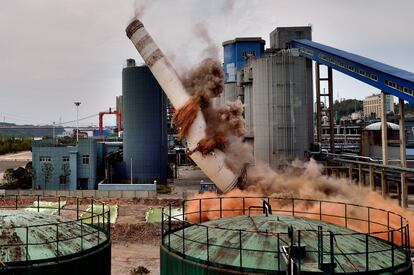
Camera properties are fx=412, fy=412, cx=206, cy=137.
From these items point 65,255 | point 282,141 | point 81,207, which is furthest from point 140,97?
point 65,255

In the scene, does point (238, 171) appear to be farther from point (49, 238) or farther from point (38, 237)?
point (38, 237)

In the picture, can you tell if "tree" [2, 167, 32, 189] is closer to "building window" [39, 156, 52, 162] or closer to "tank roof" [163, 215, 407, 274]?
"building window" [39, 156, 52, 162]

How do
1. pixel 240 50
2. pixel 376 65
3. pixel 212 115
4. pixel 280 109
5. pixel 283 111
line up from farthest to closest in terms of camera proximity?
1. pixel 240 50
2. pixel 280 109
3. pixel 283 111
4. pixel 376 65
5. pixel 212 115

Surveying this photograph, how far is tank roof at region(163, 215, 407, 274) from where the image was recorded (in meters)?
13.1

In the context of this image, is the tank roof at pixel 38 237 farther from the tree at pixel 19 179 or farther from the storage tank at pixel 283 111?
the tree at pixel 19 179

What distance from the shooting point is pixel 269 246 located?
46.1 ft

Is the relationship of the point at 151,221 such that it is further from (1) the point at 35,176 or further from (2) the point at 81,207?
(1) the point at 35,176

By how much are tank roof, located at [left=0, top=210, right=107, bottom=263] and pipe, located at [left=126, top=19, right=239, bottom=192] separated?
887 inches

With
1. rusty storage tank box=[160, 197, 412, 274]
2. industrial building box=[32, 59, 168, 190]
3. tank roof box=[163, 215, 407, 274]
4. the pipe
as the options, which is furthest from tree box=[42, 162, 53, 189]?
tank roof box=[163, 215, 407, 274]

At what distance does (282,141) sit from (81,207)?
25.2 metres

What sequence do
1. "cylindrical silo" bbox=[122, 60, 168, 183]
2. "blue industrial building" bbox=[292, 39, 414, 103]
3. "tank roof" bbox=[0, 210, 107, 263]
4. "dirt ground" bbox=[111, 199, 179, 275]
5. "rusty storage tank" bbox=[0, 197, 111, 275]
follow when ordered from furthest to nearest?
"cylindrical silo" bbox=[122, 60, 168, 183], "blue industrial building" bbox=[292, 39, 414, 103], "dirt ground" bbox=[111, 199, 179, 275], "tank roof" bbox=[0, 210, 107, 263], "rusty storage tank" bbox=[0, 197, 111, 275]

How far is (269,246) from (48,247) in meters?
8.20

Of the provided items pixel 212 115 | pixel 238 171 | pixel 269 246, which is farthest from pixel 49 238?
pixel 238 171

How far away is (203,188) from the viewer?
53281mm
